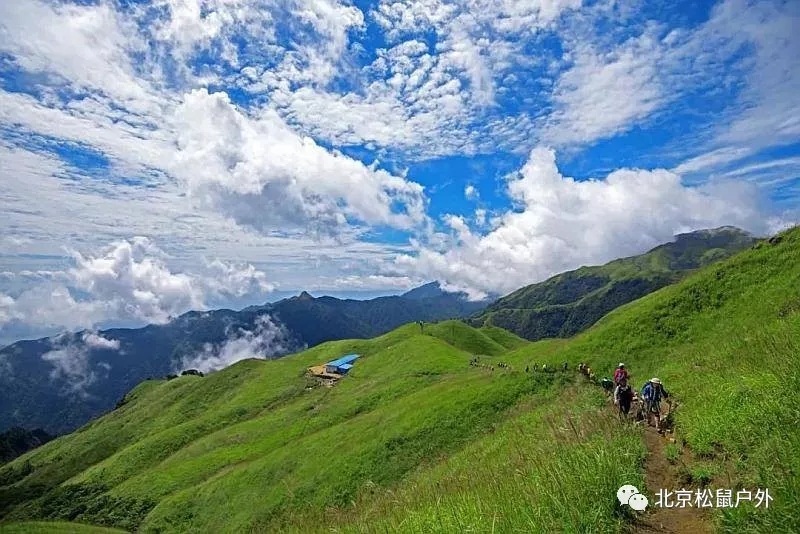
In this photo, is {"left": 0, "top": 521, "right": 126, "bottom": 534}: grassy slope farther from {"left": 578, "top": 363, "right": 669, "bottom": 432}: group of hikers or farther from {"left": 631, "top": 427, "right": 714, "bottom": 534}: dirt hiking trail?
{"left": 631, "top": 427, "right": 714, "bottom": 534}: dirt hiking trail

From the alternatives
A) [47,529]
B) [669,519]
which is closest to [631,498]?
[669,519]

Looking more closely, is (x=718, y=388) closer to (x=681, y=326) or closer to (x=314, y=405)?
(x=681, y=326)

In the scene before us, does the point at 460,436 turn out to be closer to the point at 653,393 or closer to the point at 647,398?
the point at 647,398

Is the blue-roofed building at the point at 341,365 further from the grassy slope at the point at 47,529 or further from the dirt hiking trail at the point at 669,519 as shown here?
the dirt hiking trail at the point at 669,519

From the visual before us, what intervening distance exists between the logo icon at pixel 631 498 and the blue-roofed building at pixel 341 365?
12526cm

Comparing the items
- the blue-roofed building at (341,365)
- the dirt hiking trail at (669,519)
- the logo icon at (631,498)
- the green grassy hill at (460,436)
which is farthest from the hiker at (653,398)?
the blue-roofed building at (341,365)

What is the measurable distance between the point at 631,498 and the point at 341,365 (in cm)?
12969

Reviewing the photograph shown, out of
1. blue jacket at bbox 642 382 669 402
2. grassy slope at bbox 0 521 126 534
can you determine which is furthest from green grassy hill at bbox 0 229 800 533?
grassy slope at bbox 0 521 126 534

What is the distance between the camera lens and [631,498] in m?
8.53

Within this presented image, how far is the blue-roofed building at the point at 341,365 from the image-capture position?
131650mm

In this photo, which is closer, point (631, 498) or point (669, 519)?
point (631, 498)

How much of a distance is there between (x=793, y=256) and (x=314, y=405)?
82662mm

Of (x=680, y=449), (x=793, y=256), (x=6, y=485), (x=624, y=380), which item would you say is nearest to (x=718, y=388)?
(x=680, y=449)

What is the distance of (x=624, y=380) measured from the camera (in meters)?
24.3
